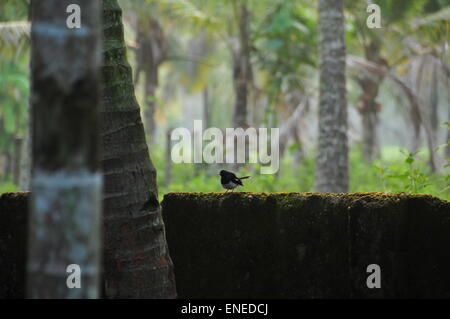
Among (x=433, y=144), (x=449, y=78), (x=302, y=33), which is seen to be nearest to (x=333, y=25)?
(x=433, y=144)

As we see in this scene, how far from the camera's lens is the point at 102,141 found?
18.7ft

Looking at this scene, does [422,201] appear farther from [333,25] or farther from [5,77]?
[5,77]

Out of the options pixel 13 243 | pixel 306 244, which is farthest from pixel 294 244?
pixel 13 243

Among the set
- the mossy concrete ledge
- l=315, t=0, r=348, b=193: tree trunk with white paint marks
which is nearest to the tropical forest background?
l=315, t=0, r=348, b=193: tree trunk with white paint marks

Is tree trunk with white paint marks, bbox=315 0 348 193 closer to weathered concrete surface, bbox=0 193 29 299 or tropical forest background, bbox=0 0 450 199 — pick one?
tropical forest background, bbox=0 0 450 199

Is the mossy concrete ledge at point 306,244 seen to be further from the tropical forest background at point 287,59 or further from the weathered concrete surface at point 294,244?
the tropical forest background at point 287,59

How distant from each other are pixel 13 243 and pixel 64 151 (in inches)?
149

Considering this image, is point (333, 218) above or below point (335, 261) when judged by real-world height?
above

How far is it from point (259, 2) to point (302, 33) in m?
1.64

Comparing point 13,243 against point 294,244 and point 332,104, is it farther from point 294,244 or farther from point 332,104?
point 332,104

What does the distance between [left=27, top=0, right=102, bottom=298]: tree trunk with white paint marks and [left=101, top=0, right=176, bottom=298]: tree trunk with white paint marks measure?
2.09 meters

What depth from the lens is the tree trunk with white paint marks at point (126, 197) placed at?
18.2ft

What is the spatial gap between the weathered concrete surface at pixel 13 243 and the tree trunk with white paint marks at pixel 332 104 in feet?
23.0

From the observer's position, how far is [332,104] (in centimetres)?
1276
